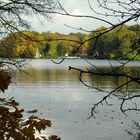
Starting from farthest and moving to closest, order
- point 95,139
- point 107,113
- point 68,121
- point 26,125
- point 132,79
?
point 107,113
point 68,121
point 95,139
point 26,125
point 132,79

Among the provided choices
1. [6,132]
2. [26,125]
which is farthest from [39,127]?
[6,132]

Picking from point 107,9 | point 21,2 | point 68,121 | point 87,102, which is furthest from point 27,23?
point 87,102

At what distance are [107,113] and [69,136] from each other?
19.5 feet

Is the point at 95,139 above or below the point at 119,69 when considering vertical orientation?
below

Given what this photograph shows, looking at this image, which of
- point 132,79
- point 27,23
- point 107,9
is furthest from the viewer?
point 27,23

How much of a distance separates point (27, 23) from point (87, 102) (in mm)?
16472

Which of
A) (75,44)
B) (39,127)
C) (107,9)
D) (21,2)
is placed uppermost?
(21,2)

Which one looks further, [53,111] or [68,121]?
[53,111]

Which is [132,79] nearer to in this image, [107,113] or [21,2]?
[21,2]

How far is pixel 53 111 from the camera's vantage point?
77.4ft

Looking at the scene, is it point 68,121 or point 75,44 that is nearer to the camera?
point 75,44

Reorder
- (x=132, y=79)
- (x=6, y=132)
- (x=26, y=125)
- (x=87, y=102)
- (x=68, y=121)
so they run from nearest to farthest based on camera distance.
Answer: (x=132, y=79) → (x=6, y=132) → (x=26, y=125) → (x=68, y=121) → (x=87, y=102)

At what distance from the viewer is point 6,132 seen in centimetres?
271

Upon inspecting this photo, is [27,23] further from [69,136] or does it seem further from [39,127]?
[39,127]
